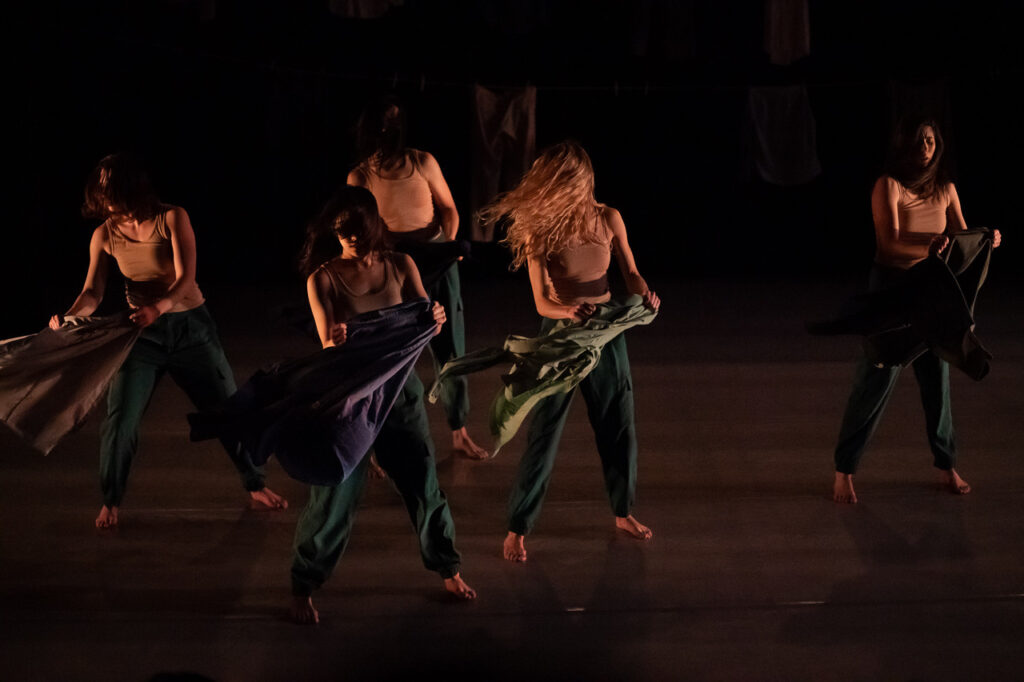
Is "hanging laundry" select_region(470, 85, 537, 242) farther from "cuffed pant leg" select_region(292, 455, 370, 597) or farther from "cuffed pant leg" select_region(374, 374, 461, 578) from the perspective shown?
"cuffed pant leg" select_region(292, 455, 370, 597)

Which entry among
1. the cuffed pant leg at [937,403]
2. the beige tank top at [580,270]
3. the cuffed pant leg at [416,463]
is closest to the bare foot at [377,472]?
the cuffed pant leg at [416,463]

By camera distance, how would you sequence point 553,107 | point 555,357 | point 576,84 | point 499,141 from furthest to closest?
point 553,107 → point 576,84 → point 499,141 → point 555,357

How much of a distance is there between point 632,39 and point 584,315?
16.1 ft

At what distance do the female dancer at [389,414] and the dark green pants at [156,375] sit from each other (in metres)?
0.79

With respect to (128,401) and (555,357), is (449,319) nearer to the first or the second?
(555,357)

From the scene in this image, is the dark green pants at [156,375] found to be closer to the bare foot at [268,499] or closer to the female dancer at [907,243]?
the bare foot at [268,499]

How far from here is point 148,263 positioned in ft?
13.7

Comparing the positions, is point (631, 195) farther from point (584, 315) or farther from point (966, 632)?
point (966, 632)

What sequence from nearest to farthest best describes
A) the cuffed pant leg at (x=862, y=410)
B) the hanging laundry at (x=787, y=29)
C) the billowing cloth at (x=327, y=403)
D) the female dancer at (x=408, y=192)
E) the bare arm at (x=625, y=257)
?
1. the billowing cloth at (x=327, y=403)
2. the bare arm at (x=625, y=257)
3. the cuffed pant leg at (x=862, y=410)
4. the female dancer at (x=408, y=192)
5. the hanging laundry at (x=787, y=29)

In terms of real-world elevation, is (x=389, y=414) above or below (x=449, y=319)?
above

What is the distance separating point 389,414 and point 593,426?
2.68 ft

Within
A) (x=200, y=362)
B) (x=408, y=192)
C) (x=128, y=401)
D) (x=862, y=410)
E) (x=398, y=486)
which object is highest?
(x=408, y=192)

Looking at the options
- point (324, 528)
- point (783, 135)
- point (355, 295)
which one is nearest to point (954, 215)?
point (355, 295)

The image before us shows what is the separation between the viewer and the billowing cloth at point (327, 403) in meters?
3.48
